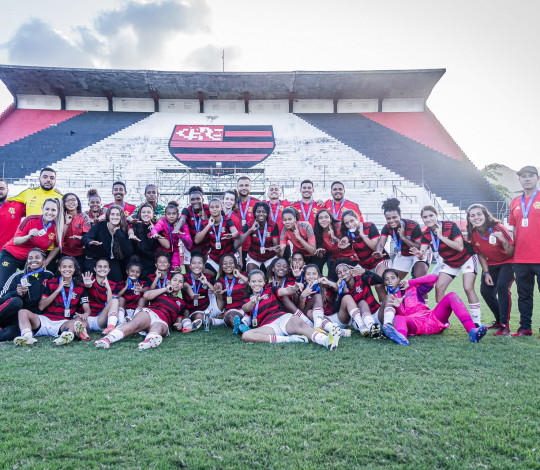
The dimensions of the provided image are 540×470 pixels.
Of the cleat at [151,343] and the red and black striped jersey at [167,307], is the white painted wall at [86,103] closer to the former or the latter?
the red and black striped jersey at [167,307]

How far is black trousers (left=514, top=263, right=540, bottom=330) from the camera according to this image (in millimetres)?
4422

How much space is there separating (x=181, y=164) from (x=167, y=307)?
56.8ft

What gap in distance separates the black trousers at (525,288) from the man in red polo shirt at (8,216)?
6.56m

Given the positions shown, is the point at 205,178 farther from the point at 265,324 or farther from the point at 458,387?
the point at 458,387

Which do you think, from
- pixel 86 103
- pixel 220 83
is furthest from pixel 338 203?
pixel 86 103

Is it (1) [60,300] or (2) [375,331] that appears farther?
(1) [60,300]

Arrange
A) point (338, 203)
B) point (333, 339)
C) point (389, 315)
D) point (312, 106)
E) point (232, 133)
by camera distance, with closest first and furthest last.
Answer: point (333, 339)
point (389, 315)
point (338, 203)
point (232, 133)
point (312, 106)

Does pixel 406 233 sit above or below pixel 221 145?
below

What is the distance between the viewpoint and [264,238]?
524 cm

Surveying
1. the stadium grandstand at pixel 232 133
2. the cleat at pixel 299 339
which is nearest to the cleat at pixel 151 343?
the cleat at pixel 299 339

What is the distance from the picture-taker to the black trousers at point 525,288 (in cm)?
442

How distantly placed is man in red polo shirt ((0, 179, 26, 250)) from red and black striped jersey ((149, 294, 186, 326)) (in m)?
2.28

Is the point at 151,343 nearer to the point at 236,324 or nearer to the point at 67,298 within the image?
the point at 236,324

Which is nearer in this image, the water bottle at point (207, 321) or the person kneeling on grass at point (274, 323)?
the person kneeling on grass at point (274, 323)
